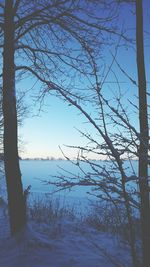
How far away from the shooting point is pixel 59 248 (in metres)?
6.41

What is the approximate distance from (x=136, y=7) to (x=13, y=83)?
12.7 ft

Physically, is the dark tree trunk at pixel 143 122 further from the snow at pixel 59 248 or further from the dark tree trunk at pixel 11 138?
the dark tree trunk at pixel 11 138

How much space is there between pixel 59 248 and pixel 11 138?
8.20 ft

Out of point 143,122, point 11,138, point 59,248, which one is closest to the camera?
point 143,122

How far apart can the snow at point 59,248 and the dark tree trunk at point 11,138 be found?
39 centimetres

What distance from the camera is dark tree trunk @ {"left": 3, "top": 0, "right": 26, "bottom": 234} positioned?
7.52m

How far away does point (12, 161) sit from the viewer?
25.1 ft

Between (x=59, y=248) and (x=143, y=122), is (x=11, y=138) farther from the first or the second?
(x=143, y=122)

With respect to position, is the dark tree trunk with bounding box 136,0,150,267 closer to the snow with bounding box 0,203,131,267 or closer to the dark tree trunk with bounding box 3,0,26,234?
the snow with bounding box 0,203,131,267

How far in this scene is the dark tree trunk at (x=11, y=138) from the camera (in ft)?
24.7

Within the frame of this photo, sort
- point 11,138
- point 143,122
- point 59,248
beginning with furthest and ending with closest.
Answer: point 11,138
point 59,248
point 143,122

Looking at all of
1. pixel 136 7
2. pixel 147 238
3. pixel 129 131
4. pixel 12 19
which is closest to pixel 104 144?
pixel 129 131

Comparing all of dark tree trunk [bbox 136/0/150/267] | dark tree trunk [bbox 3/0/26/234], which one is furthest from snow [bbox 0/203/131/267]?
dark tree trunk [bbox 136/0/150/267]

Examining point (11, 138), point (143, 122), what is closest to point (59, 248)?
point (11, 138)
